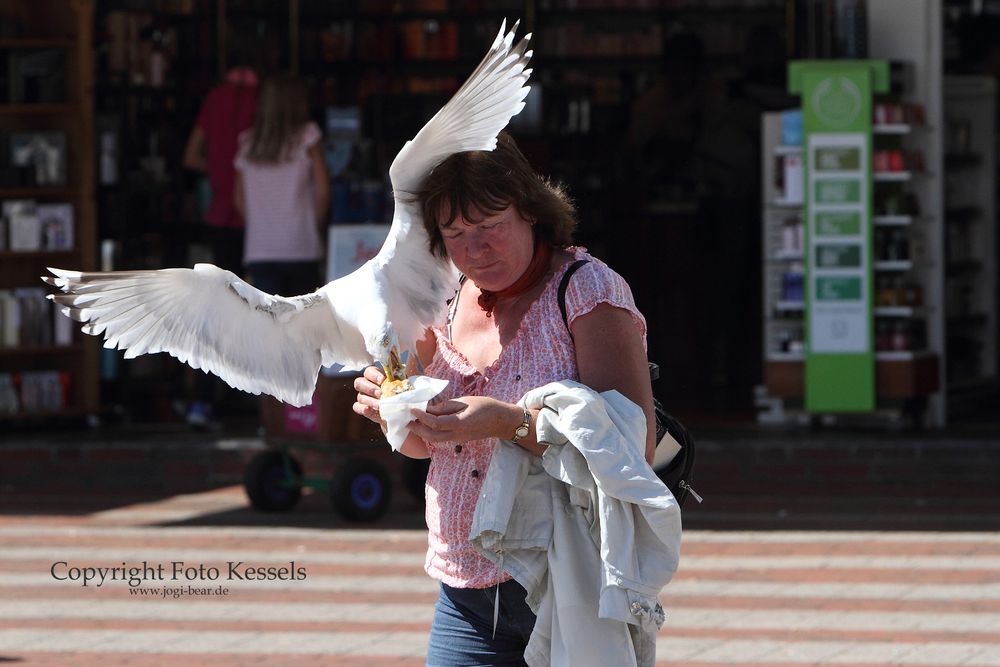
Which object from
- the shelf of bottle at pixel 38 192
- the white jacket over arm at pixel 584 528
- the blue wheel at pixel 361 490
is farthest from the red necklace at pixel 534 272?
the shelf of bottle at pixel 38 192

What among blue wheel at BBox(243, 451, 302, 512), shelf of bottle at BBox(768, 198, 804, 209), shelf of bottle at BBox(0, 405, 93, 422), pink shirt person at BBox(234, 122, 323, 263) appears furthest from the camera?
shelf of bottle at BBox(0, 405, 93, 422)

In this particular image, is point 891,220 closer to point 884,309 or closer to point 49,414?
point 884,309

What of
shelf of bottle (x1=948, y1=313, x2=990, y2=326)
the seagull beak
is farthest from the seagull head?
shelf of bottle (x1=948, y1=313, x2=990, y2=326)

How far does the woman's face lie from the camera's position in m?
3.12

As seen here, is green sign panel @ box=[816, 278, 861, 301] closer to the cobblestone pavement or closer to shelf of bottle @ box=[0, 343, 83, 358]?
the cobblestone pavement

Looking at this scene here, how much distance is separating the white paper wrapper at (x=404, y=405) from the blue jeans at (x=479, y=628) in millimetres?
389

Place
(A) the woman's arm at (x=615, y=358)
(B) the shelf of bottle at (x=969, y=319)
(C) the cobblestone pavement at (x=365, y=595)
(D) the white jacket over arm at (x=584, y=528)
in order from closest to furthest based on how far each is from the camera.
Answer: (D) the white jacket over arm at (x=584, y=528) → (A) the woman's arm at (x=615, y=358) → (C) the cobblestone pavement at (x=365, y=595) → (B) the shelf of bottle at (x=969, y=319)

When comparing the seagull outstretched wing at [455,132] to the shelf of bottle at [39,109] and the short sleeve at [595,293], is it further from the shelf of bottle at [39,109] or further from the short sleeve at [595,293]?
the shelf of bottle at [39,109]

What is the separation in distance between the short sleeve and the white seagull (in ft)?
1.19

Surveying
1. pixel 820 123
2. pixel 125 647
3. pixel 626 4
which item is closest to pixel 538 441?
pixel 125 647

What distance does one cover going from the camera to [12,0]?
10680 mm

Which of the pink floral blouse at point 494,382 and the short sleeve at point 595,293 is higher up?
the short sleeve at point 595,293

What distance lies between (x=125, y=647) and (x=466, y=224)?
324 cm

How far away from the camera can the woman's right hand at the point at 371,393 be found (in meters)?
3.07
